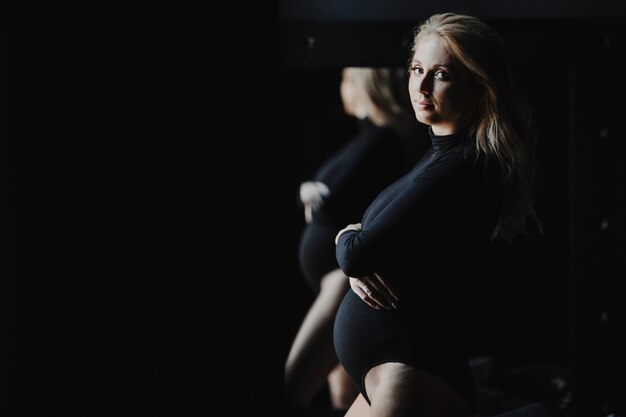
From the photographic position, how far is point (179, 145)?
7.00ft

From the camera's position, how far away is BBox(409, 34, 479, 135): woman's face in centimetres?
183

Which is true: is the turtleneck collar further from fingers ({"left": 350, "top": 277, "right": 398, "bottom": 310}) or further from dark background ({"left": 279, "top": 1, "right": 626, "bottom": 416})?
dark background ({"left": 279, "top": 1, "right": 626, "bottom": 416})

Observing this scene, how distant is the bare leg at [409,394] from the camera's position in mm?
1779

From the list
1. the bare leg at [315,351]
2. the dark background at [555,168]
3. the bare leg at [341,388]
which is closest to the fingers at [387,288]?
the dark background at [555,168]

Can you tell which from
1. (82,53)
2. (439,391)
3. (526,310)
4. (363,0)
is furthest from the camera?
(526,310)

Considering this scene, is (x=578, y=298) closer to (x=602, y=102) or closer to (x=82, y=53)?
(x=602, y=102)

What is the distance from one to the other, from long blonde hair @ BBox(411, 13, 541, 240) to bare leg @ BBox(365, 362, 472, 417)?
0.41 meters

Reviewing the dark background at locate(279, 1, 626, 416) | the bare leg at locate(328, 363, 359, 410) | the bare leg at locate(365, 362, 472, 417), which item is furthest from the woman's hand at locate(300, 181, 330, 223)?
the bare leg at locate(365, 362, 472, 417)

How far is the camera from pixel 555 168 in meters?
2.60

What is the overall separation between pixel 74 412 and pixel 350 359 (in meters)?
0.85

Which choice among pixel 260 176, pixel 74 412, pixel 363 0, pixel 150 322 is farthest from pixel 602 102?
pixel 74 412

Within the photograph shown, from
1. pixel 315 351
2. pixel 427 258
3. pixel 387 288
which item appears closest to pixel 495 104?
pixel 427 258

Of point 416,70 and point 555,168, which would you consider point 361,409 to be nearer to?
point 416,70

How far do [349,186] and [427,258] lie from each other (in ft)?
2.84
